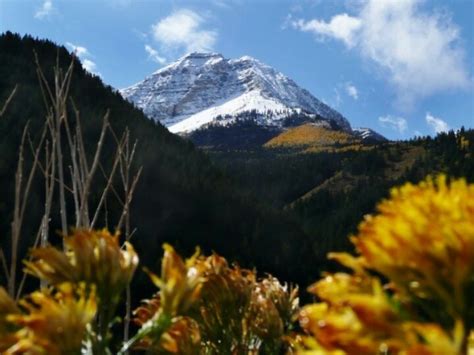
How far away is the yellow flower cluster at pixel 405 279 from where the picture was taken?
1.04 meters

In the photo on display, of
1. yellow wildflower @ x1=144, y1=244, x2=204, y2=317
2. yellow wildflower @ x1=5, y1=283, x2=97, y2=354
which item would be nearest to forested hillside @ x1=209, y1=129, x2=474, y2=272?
yellow wildflower @ x1=144, y1=244, x2=204, y2=317

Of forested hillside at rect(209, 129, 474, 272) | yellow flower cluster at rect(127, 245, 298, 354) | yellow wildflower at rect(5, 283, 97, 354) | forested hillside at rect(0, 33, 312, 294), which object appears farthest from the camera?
forested hillside at rect(209, 129, 474, 272)

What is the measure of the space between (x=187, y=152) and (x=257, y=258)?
19680 mm

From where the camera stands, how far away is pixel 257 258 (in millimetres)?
45094

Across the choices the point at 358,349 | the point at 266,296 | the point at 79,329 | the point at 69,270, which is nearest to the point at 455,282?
the point at 358,349

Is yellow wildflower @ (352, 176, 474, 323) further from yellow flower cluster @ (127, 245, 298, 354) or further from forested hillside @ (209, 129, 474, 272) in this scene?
forested hillside @ (209, 129, 474, 272)

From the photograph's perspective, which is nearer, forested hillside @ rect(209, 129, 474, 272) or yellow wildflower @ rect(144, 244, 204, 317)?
yellow wildflower @ rect(144, 244, 204, 317)

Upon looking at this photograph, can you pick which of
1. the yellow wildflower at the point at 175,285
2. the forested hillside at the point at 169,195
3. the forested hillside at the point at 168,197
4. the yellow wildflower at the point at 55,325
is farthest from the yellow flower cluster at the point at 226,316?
the forested hillside at the point at 169,195

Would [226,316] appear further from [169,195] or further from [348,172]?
[348,172]

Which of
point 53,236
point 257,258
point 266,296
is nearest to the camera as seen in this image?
point 266,296

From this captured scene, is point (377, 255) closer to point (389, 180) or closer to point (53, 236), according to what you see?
point (53, 236)

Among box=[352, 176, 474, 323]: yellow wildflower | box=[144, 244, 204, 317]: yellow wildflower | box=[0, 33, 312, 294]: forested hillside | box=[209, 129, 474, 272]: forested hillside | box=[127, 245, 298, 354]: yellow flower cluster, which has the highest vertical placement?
box=[209, 129, 474, 272]: forested hillside

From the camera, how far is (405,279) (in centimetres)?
117

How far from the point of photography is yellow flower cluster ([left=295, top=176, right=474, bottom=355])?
104 cm
